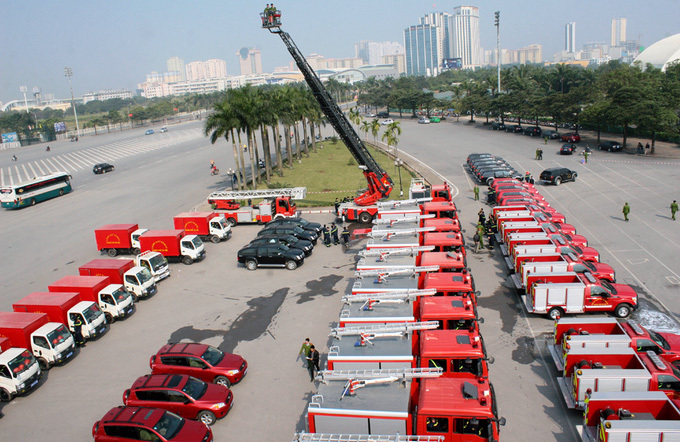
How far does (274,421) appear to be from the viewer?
46.9 ft

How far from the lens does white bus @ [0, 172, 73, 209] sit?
1764 inches

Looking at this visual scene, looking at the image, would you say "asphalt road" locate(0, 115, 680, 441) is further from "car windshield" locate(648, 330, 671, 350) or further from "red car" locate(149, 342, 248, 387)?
"car windshield" locate(648, 330, 671, 350)

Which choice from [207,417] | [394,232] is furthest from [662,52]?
[207,417]

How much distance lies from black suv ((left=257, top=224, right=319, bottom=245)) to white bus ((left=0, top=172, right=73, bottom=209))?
97.5 ft

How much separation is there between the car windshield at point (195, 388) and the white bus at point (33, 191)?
40.0 m

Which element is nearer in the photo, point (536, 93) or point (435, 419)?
point (435, 419)

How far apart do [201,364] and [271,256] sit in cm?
1073

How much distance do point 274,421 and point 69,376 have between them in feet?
29.4

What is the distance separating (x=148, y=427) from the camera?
12.8 meters

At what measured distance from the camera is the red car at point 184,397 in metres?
14.3

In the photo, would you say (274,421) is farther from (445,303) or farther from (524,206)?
(524,206)

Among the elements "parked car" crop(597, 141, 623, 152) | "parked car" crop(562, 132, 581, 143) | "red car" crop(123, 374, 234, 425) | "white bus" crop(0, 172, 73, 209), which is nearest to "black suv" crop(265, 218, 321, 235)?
"red car" crop(123, 374, 234, 425)

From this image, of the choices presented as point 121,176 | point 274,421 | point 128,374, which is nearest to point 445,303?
point 274,421

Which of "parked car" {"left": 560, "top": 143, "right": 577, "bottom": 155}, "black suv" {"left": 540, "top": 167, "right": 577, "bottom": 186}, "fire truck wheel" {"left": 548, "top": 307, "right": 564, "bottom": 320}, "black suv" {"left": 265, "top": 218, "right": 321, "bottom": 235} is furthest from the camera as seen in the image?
"parked car" {"left": 560, "top": 143, "right": 577, "bottom": 155}
